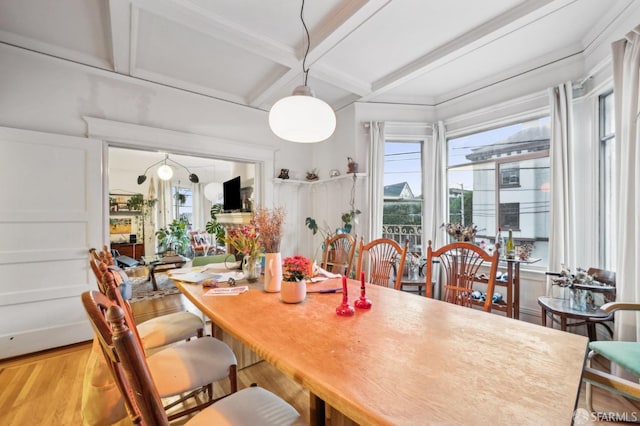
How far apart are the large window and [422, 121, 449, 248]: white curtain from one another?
107 mm

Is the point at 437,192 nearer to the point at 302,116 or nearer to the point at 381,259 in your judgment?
the point at 381,259

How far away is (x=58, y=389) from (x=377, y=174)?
12.2 ft

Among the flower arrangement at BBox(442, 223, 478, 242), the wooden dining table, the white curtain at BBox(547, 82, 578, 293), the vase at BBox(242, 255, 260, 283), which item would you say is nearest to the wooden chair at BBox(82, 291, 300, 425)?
the wooden dining table

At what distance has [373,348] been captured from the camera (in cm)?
Result: 88

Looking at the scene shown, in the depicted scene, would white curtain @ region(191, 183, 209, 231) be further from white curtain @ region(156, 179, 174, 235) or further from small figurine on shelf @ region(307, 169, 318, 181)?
small figurine on shelf @ region(307, 169, 318, 181)

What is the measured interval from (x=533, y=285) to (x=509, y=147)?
162cm

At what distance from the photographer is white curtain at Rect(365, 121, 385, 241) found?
366 centimetres

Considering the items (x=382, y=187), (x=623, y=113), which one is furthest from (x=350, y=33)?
(x=623, y=113)

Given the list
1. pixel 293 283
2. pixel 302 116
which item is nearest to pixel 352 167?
pixel 302 116

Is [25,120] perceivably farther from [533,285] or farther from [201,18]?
[533,285]

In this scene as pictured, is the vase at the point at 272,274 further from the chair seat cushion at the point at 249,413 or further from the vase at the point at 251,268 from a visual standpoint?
the chair seat cushion at the point at 249,413

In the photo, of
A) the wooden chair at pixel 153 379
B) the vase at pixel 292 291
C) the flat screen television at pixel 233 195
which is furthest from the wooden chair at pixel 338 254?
the flat screen television at pixel 233 195

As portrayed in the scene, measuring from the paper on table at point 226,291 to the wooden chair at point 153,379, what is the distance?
0.31 m

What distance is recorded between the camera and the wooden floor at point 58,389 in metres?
1.66
